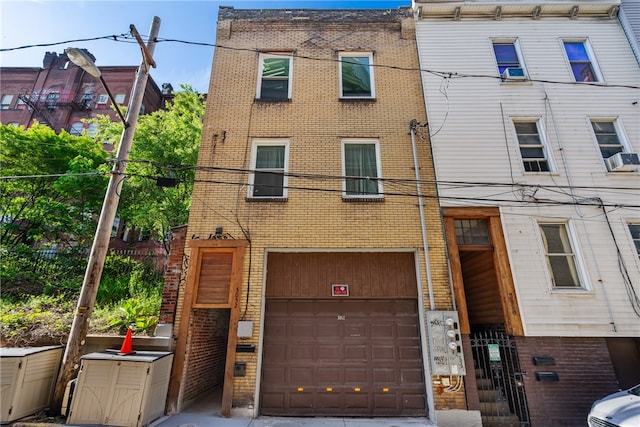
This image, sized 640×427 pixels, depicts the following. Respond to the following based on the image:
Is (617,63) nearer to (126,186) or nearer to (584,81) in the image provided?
(584,81)

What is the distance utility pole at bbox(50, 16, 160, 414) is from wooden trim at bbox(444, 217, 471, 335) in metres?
7.81

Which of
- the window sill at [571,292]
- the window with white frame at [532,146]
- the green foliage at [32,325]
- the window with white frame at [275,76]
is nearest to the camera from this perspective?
the green foliage at [32,325]

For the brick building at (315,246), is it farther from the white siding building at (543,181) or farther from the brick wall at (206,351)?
the white siding building at (543,181)

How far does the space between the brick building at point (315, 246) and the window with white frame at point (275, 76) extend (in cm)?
4

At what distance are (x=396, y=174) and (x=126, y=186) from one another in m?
12.4

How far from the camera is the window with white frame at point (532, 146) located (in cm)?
849

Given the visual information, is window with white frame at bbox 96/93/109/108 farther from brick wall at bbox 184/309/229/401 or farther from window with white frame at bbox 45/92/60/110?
brick wall at bbox 184/309/229/401

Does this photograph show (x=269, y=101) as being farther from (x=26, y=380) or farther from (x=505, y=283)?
(x=26, y=380)

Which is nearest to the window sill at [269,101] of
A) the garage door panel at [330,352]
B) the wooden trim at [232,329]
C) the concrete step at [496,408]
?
the wooden trim at [232,329]

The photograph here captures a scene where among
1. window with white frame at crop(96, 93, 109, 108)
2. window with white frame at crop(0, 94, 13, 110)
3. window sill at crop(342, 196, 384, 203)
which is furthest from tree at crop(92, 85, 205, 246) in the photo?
window with white frame at crop(0, 94, 13, 110)

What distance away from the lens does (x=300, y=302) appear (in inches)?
298

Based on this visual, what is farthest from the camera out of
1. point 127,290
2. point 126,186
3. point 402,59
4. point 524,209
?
point 126,186

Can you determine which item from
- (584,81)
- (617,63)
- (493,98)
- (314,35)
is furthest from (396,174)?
(617,63)

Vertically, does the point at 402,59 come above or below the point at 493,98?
above
